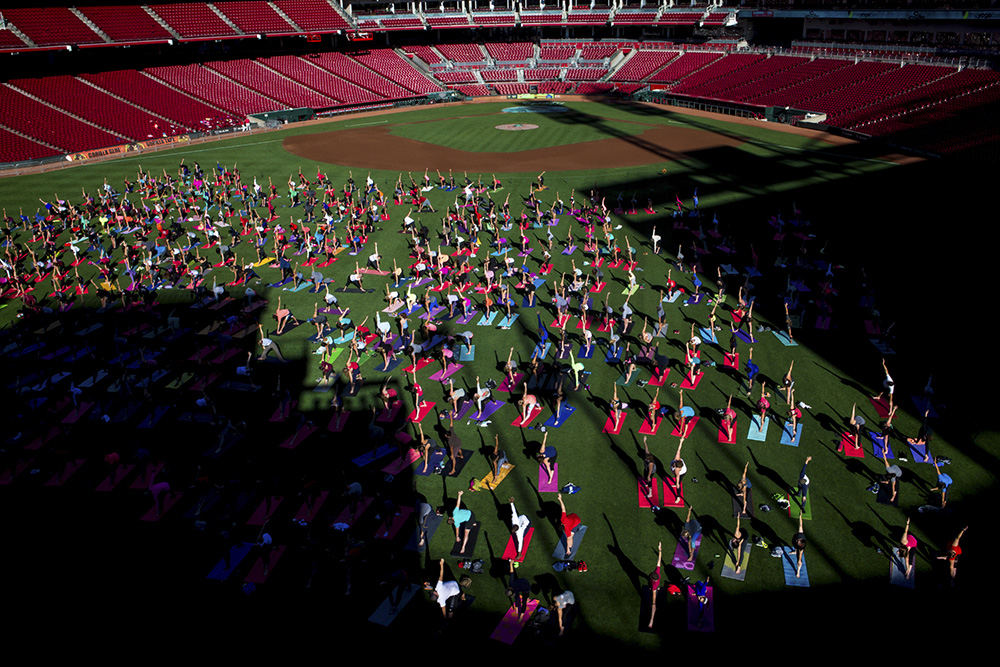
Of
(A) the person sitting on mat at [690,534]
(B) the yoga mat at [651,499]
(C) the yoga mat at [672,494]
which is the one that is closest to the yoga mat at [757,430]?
(C) the yoga mat at [672,494]

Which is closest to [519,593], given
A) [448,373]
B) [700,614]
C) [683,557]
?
[700,614]

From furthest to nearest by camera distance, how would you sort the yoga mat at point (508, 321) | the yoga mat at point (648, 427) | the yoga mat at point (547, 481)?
1. the yoga mat at point (508, 321)
2. the yoga mat at point (648, 427)
3. the yoga mat at point (547, 481)

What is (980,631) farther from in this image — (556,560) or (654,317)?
(654,317)

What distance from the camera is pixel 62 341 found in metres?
24.8

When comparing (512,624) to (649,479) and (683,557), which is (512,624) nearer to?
(683,557)

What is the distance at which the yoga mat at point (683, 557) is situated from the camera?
1410 cm

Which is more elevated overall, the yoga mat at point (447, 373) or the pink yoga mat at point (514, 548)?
the yoga mat at point (447, 373)

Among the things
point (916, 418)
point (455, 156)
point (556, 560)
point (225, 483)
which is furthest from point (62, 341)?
point (455, 156)

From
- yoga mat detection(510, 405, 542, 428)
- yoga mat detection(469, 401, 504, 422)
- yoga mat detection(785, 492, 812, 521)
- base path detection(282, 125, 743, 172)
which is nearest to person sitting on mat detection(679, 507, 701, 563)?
yoga mat detection(785, 492, 812, 521)

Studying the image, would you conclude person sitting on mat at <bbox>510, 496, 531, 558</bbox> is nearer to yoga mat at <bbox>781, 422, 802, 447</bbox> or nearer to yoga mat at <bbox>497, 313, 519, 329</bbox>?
yoga mat at <bbox>781, 422, 802, 447</bbox>

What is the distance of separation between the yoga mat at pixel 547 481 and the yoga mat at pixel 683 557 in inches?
135

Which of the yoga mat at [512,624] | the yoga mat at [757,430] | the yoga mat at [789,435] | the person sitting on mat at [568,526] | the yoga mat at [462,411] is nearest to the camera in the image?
the yoga mat at [512,624]

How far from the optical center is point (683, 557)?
14.4m

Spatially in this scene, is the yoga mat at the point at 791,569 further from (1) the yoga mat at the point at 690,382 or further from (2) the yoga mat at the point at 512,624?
(1) the yoga mat at the point at 690,382
